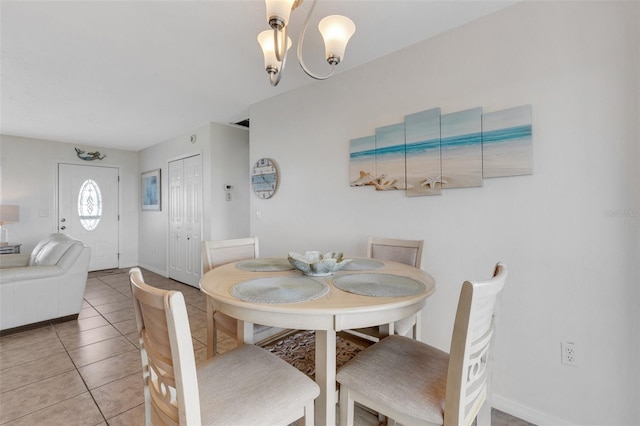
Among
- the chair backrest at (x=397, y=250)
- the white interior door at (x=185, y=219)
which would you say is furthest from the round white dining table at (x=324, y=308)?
the white interior door at (x=185, y=219)

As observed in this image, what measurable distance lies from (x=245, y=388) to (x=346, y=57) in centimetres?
225

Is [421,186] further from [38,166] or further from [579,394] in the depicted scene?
[38,166]

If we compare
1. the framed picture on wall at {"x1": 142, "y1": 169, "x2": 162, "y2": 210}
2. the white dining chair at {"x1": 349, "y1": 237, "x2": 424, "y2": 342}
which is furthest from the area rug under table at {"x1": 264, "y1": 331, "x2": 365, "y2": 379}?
the framed picture on wall at {"x1": 142, "y1": 169, "x2": 162, "y2": 210}

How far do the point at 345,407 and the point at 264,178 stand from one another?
7.98ft

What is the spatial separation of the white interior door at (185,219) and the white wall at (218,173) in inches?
5.7

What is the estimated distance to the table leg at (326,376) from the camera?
1.07 m

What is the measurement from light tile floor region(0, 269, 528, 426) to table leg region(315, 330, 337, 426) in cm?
57

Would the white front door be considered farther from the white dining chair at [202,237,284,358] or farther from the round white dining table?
the round white dining table

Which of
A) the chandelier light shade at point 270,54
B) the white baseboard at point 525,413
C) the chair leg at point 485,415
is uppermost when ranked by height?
the chandelier light shade at point 270,54

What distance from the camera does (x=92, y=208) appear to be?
5203mm

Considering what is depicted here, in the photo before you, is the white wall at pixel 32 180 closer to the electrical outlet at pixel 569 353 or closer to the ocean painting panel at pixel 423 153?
the ocean painting panel at pixel 423 153

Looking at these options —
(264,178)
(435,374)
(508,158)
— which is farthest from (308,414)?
(264,178)

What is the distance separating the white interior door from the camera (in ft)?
13.5

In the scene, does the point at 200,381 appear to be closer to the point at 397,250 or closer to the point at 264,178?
the point at 397,250
